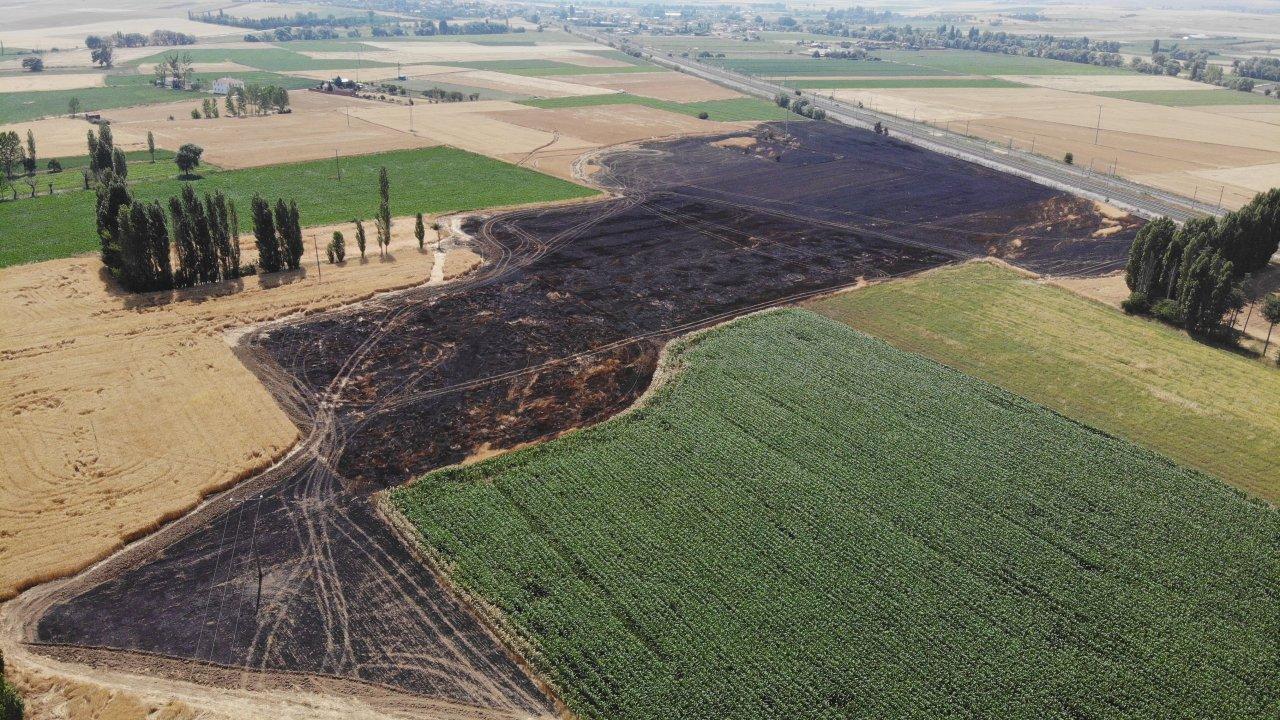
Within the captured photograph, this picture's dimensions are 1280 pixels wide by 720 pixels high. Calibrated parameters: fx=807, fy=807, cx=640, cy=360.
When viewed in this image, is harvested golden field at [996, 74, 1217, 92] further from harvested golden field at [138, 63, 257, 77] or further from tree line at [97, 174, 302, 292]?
harvested golden field at [138, 63, 257, 77]

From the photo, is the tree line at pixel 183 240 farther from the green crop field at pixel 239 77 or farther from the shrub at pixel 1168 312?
the green crop field at pixel 239 77

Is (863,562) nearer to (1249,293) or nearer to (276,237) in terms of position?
(1249,293)

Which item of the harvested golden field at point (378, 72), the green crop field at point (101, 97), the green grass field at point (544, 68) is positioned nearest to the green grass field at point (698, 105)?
the green grass field at point (544, 68)

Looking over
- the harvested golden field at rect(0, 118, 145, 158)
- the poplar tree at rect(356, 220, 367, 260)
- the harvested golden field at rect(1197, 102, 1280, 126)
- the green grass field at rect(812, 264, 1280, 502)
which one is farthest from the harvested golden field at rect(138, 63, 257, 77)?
the harvested golden field at rect(1197, 102, 1280, 126)

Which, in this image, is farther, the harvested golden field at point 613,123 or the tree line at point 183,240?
the harvested golden field at point 613,123

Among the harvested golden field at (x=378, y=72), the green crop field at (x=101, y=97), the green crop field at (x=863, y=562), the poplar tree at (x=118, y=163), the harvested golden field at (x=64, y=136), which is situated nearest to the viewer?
the green crop field at (x=863, y=562)

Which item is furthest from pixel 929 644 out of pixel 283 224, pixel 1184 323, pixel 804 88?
pixel 804 88

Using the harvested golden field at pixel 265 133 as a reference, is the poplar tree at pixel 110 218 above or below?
below

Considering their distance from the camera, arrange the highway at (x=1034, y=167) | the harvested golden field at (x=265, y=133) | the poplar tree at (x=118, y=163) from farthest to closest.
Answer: the harvested golden field at (x=265, y=133) → the highway at (x=1034, y=167) → the poplar tree at (x=118, y=163)
